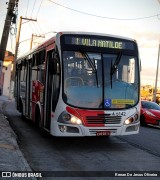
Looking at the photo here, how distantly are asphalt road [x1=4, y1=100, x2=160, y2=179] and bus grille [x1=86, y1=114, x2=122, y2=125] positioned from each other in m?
0.82

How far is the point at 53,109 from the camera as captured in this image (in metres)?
11.0

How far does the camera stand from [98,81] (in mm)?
10906

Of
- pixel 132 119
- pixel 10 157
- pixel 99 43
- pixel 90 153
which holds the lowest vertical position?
pixel 90 153

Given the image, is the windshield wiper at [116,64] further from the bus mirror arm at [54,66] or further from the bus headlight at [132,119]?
the bus mirror arm at [54,66]

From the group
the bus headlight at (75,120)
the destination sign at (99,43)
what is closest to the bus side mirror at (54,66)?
the destination sign at (99,43)

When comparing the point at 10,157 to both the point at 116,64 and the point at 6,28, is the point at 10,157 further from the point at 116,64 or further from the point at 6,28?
the point at 6,28

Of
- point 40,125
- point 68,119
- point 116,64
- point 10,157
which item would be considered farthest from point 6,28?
point 10,157

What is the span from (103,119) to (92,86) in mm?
954

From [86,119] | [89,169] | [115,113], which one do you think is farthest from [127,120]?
[89,169]

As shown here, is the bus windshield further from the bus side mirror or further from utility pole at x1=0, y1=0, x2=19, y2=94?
utility pole at x1=0, y1=0, x2=19, y2=94

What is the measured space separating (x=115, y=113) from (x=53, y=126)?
1737mm

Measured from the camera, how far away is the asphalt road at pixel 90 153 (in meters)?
8.86

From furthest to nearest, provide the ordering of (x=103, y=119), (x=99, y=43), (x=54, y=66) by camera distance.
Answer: (x=99, y=43), (x=54, y=66), (x=103, y=119)

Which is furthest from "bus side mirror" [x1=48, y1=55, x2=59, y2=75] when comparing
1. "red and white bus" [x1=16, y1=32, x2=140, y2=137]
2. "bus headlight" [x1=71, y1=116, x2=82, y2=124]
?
"bus headlight" [x1=71, y1=116, x2=82, y2=124]
